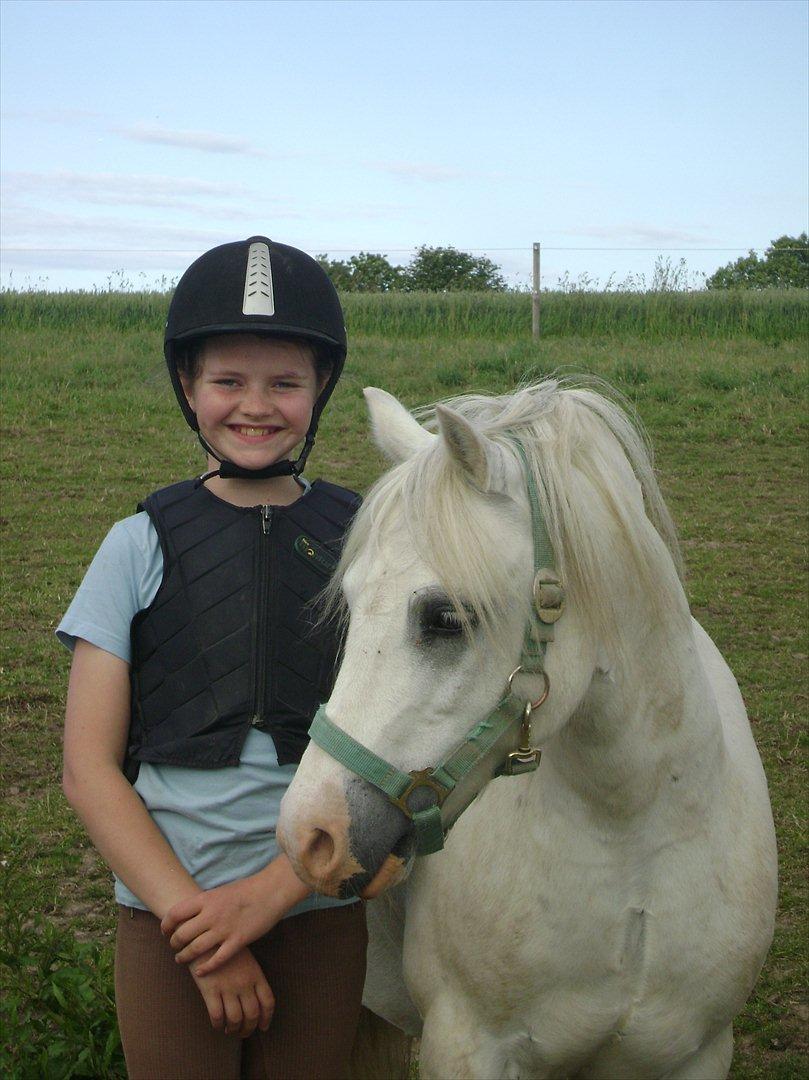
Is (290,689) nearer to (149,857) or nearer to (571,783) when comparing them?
(149,857)

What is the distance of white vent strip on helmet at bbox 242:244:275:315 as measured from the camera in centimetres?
210

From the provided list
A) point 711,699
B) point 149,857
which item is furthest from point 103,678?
point 711,699

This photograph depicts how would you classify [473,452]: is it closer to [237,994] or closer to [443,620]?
[443,620]

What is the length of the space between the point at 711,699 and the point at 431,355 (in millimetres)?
10160

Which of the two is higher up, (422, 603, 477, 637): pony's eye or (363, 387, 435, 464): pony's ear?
(363, 387, 435, 464): pony's ear

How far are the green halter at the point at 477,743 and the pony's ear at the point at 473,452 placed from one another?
67mm

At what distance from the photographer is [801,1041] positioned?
322cm

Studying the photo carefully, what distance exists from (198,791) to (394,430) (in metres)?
0.72

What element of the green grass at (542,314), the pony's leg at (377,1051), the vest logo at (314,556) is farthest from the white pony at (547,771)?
the green grass at (542,314)

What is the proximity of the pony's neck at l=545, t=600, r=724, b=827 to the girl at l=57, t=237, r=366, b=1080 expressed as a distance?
466 mm

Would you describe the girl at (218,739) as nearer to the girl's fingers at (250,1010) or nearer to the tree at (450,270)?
the girl's fingers at (250,1010)

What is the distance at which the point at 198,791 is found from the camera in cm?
193

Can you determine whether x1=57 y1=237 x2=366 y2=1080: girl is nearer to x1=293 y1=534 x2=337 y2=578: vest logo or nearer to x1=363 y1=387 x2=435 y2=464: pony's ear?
x1=293 y1=534 x2=337 y2=578: vest logo

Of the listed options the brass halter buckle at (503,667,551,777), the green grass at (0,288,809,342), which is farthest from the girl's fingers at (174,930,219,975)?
the green grass at (0,288,809,342)
